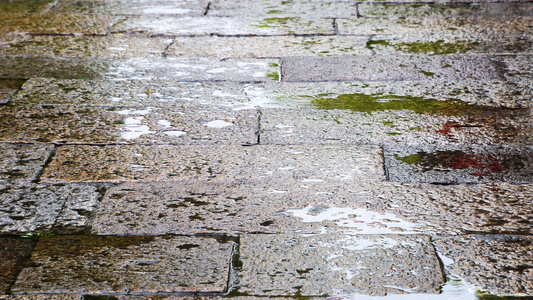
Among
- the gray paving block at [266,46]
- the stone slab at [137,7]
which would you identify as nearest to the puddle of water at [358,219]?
the gray paving block at [266,46]

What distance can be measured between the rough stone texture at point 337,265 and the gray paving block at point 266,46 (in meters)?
2.31

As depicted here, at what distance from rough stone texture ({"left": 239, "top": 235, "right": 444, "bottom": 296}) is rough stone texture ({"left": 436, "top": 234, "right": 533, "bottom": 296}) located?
0.29 ft

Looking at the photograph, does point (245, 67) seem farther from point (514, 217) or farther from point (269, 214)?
point (514, 217)

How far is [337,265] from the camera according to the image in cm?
205

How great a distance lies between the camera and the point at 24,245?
7.12 feet

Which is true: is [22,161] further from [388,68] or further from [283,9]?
[283,9]

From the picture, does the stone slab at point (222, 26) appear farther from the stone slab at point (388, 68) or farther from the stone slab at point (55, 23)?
the stone slab at point (388, 68)

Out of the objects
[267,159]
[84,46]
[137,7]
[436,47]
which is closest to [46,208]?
[267,159]

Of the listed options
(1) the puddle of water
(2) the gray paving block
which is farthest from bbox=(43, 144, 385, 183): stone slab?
(2) the gray paving block

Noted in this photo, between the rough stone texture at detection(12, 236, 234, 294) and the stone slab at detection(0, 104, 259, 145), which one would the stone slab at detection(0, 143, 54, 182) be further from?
the rough stone texture at detection(12, 236, 234, 294)

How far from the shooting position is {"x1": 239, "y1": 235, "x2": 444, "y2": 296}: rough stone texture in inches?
76.1

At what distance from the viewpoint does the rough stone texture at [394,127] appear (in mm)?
2984

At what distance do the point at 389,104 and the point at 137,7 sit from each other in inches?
120

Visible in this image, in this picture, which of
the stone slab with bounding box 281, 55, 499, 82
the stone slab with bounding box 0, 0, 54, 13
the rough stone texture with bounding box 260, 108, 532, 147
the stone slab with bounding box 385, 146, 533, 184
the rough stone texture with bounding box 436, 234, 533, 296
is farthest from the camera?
the stone slab with bounding box 0, 0, 54, 13
